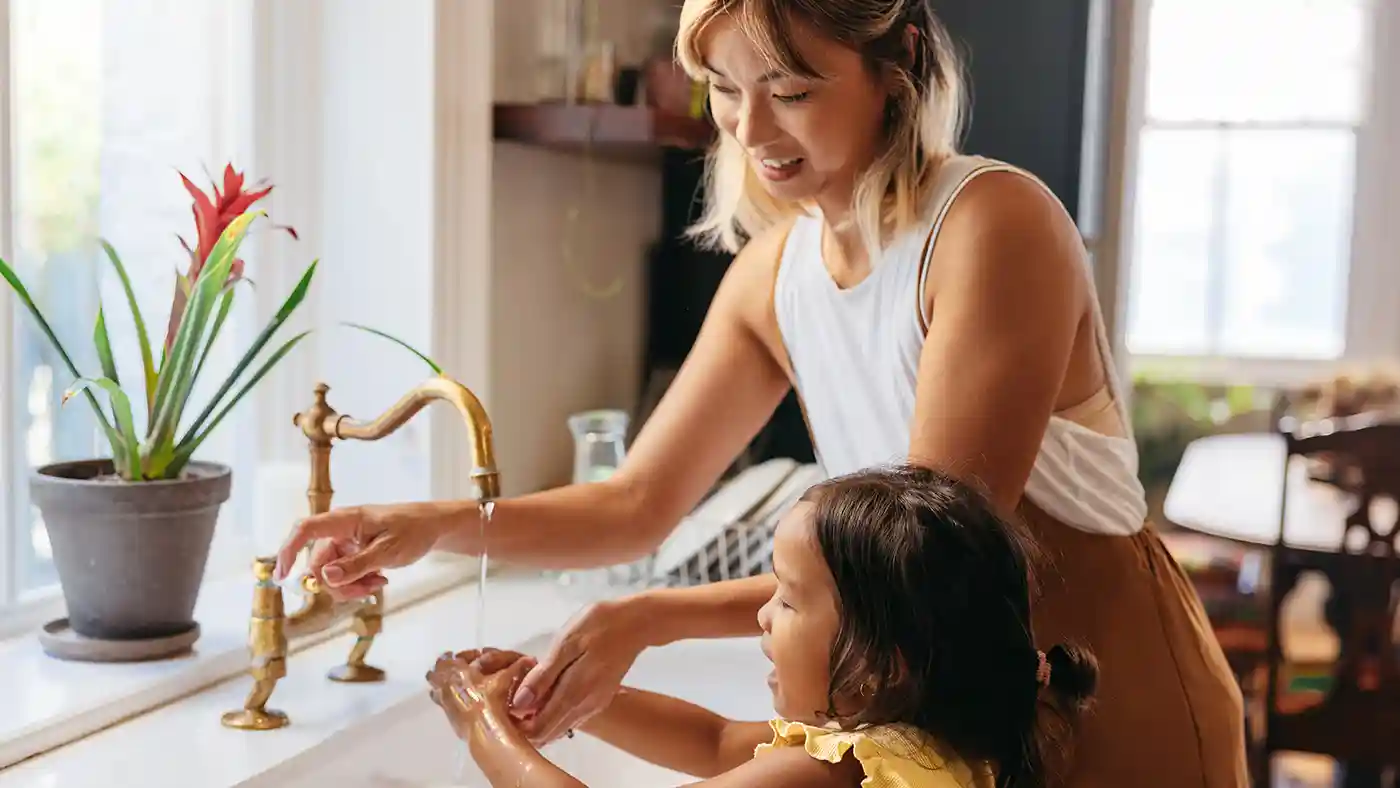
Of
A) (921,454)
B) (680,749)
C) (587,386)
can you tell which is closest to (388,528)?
(680,749)

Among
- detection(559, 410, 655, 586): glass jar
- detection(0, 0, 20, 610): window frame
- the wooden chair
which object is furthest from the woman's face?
the wooden chair

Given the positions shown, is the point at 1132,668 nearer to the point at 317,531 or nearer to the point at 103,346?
the point at 317,531

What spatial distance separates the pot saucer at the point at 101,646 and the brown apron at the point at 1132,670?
738 millimetres

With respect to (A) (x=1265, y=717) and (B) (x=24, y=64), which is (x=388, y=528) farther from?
(A) (x=1265, y=717)

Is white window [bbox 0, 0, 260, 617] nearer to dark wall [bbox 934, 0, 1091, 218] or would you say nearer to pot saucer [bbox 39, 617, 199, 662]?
pot saucer [bbox 39, 617, 199, 662]

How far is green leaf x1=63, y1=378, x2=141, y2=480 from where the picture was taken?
130cm

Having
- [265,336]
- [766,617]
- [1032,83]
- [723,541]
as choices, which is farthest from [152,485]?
[1032,83]

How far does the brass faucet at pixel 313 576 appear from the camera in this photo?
1.26 metres

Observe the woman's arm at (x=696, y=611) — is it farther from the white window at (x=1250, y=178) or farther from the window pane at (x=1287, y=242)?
the window pane at (x=1287, y=242)

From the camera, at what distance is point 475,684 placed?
120cm

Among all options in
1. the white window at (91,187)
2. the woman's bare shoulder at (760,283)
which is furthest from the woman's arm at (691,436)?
the white window at (91,187)

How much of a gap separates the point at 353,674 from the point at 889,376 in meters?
0.58

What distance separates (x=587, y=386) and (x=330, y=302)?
1.73 feet

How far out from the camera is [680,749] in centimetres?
128
